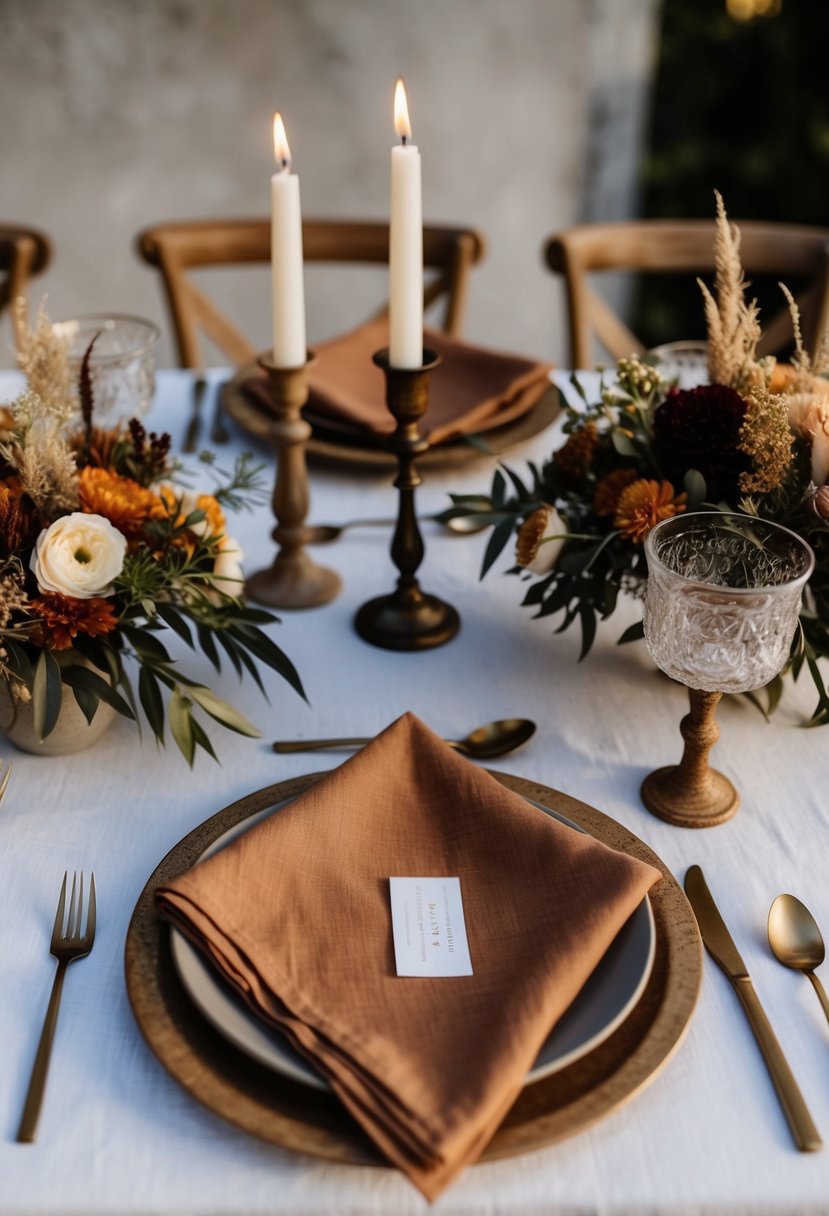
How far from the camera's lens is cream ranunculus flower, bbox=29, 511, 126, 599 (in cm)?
82

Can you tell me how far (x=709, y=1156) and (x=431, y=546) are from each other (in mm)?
744

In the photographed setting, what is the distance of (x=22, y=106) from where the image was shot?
2600 mm

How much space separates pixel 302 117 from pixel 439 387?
1564mm

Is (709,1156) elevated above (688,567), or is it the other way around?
(688,567)

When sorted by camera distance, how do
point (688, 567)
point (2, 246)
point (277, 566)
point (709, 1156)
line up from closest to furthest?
1. point (709, 1156)
2. point (688, 567)
3. point (277, 566)
4. point (2, 246)

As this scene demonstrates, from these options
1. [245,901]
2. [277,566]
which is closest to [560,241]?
[277,566]

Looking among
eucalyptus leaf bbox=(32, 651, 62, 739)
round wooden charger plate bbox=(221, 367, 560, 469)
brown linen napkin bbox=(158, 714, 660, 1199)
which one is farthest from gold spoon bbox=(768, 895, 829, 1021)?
round wooden charger plate bbox=(221, 367, 560, 469)

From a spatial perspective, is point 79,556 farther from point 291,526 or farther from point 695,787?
point 695,787

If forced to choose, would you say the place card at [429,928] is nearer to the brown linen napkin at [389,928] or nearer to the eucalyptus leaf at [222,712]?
the brown linen napkin at [389,928]

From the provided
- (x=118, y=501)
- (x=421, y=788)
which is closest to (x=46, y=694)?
(x=118, y=501)

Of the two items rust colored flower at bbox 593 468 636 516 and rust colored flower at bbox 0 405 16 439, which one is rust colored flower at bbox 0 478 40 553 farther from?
rust colored flower at bbox 593 468 636 516

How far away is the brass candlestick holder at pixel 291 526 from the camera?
1.11 m

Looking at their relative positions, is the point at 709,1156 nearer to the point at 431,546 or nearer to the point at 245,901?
the point at 245,901

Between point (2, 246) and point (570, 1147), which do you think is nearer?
point (570, 1147)
